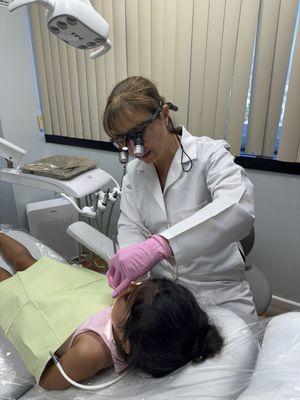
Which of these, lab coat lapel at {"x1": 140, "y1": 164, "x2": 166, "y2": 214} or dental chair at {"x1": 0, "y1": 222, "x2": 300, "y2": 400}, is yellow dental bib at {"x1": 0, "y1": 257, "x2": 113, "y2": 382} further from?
lab coat lapel at {"x1": 140, "y1": 164, "x2": 166, "y2": 214}

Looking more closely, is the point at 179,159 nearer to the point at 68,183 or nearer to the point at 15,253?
the point at 68,183

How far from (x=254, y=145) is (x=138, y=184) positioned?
2.58 feet

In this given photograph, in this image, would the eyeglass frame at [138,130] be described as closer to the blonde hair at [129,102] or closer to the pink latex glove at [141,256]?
the blonde hair at [129,102]

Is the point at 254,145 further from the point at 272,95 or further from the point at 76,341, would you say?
the point at 76,341

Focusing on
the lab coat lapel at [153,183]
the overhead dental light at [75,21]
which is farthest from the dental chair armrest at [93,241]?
the overhead dental light at [75,21]

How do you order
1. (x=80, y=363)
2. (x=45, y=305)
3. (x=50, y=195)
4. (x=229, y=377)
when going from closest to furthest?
(x=229, y=377) < (x=80, y=363) < (x=45, y=305) < (x=50, y=195)

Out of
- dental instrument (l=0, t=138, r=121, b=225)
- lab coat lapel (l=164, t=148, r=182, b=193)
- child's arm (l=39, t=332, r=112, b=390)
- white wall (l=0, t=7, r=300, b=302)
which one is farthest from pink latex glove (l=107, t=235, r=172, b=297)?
white wall (l=0, t=7, r=300, b=302)

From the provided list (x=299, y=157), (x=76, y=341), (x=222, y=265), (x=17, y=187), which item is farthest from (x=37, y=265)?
(x=299, y=157)

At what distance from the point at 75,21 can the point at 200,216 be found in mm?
822

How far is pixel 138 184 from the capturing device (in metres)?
1.25

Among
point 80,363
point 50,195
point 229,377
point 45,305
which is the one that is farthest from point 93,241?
point 50,195

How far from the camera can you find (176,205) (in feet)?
3.84

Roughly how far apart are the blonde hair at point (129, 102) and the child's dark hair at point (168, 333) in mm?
557

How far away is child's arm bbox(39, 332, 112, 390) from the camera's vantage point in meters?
0.84
